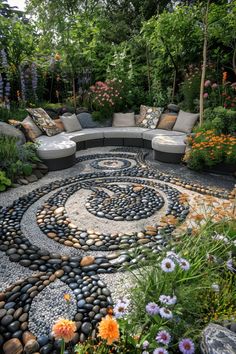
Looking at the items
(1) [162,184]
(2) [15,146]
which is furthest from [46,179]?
(1) [162,184]

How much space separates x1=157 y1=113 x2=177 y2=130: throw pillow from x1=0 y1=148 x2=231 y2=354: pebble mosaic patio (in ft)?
6.22

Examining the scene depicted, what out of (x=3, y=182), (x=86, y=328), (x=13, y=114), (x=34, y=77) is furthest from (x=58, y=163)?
(x=86, y=328)

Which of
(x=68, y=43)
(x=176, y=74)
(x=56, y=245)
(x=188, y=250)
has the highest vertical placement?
(x=68, y=43)

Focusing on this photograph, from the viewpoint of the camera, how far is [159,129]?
21.8 ft

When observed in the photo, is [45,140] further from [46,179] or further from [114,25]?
[114,25]

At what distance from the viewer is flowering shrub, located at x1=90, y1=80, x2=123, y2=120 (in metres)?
7.13

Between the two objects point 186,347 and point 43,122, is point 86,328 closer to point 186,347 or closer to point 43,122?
point 186,347

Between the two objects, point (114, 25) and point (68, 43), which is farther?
point (114, 25)

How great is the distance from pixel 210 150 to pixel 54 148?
2.85 metres

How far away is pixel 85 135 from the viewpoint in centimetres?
648

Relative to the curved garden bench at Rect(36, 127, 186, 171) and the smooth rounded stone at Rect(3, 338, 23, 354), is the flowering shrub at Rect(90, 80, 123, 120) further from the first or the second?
the smooth rounded stone at Rect(3, 338, 23, 354)

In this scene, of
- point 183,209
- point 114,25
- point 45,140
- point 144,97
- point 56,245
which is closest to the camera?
point 56,245

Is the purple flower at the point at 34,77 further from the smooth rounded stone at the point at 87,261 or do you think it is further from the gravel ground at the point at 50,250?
the smooth rounded stone at the point at 87,261

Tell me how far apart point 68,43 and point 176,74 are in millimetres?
3125
